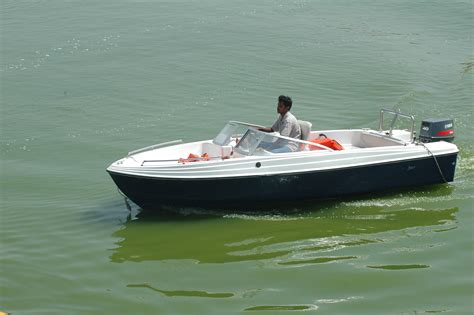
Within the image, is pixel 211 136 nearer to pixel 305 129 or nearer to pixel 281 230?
pixel 305 129

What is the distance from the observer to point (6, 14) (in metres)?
30.1

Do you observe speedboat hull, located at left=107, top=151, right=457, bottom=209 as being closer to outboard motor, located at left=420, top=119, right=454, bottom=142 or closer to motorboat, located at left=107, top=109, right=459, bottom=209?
motorboat, located at left=107, top=109, right=459, bottom=209

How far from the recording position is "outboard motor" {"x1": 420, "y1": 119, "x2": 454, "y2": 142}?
47.9 ft

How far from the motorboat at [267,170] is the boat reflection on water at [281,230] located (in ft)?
0.81

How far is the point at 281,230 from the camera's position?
41.6 feet

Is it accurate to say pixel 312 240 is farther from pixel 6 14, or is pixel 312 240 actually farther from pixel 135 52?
pixel 6 14

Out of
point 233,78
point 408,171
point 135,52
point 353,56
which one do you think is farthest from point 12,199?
point 353,56

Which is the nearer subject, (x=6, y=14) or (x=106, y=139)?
(x=106, y=139)

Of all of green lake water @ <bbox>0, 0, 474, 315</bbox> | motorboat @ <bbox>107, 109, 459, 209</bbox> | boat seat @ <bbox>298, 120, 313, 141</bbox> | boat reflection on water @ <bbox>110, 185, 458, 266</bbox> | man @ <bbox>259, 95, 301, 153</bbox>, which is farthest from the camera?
boat seat @ <bbox>298, 120, 313, 141</bbox>

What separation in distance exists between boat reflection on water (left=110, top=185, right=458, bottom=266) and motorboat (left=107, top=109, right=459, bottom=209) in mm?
247

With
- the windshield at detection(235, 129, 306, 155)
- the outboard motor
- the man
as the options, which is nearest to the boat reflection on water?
the windshield at detection(235, 129, 306, 155)

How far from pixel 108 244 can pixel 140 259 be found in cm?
78

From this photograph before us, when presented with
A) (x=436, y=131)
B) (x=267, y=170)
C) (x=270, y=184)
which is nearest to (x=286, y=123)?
(x=267, y=170)

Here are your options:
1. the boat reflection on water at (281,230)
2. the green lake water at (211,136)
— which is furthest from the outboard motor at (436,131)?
the boat reflection on water at (281,230)
